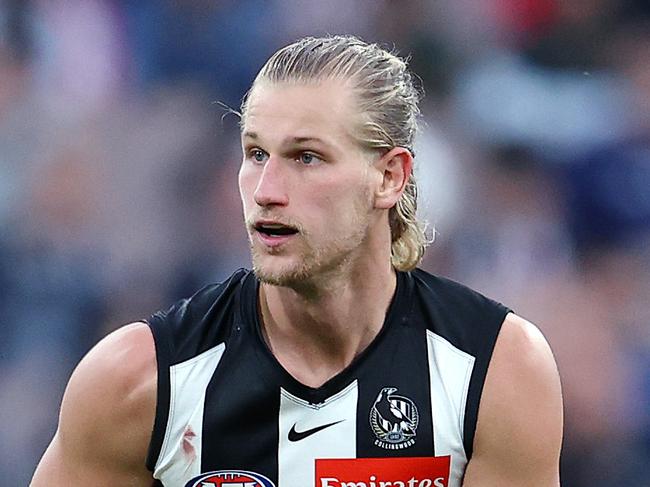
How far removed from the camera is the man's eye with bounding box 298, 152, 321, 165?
2566 millimetres

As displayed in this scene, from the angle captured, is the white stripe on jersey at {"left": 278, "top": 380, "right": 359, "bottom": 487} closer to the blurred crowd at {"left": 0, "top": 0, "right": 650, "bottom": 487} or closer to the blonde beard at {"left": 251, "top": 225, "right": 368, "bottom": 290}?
the blonde beard at {"left": 251, "top": 225, "right": 368, "bottom": 290}

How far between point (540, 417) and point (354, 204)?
65cm

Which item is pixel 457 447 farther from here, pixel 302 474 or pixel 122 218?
pixel 122 218

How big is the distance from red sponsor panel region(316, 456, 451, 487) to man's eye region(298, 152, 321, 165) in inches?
26.9

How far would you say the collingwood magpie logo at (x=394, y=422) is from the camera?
107 inches

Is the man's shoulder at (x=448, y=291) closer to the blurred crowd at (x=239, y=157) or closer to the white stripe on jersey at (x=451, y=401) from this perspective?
the white stripe on jersey at (x=451, y=401)

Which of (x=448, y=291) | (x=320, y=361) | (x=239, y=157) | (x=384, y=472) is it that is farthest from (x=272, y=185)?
(x=239, y=157)

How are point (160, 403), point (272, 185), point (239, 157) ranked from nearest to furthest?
point (272, 185), point (160, 403), point (239, 157)

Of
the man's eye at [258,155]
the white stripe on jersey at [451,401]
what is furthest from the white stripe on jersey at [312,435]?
the man's eye at [258,155]

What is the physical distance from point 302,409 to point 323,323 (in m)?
0.20

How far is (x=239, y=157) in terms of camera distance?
4.89m

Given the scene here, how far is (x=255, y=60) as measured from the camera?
5.11 m

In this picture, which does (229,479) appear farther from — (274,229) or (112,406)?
(274,229)

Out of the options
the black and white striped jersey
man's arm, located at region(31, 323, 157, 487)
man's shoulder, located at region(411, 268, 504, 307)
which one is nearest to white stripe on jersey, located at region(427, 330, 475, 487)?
the black and white striped jersey
